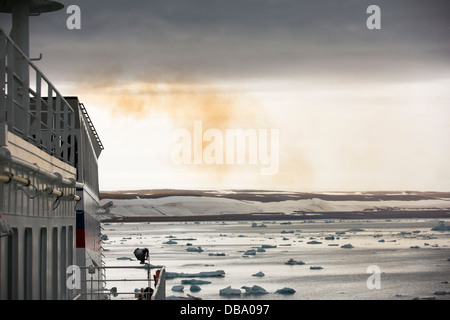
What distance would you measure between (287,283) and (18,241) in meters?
84.8

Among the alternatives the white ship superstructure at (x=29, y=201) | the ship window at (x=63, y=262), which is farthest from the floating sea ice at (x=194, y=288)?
the ship window at (x=63, y=262)

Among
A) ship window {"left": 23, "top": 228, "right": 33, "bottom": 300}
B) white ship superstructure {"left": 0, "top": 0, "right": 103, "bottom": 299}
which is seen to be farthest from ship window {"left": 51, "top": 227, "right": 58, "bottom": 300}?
ship window {"left": 23, "top": 228, "right": 33, "bottom": 300}

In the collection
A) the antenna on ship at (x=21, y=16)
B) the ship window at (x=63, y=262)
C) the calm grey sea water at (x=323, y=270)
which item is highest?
the antenna on ship at (x=21, y=16)

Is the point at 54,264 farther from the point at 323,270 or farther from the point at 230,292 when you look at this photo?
the point at 323,270

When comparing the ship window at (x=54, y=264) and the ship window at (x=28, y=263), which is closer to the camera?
the ship window at (x=28, y=263)

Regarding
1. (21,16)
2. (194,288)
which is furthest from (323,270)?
(21,16)

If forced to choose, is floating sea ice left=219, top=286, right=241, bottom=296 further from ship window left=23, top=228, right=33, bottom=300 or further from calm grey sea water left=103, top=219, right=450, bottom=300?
ship window left=23, top=228, right=33, bottom=300

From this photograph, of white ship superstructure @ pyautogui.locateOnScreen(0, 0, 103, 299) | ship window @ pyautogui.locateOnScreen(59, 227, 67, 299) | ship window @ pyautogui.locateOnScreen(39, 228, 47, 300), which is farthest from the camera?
ship window @ pyautogui.locateOnScreen(59, 227, 67, 299)

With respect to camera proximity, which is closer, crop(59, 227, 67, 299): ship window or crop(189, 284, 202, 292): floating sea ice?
crop(59, 227, 67, 299): ship window

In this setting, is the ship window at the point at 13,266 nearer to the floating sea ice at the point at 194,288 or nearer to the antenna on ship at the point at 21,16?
the antenna on ship at the point at 21,16

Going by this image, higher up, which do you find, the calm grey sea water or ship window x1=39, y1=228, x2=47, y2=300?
ship window x1=39, y1=228, x2=47, y2=300
